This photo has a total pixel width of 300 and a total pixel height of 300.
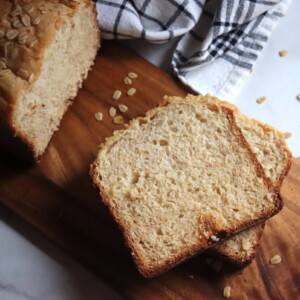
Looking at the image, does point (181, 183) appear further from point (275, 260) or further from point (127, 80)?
point (127, 80)

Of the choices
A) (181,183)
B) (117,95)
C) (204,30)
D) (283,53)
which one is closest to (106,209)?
(181,183)

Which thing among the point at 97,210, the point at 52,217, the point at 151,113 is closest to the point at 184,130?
the point at 151,113

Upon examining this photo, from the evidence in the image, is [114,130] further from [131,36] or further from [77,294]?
[77,294]

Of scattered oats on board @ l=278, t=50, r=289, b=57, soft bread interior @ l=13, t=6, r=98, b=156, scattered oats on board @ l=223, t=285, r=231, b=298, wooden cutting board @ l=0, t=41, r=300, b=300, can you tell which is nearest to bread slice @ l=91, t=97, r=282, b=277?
wooden cutting board @ l=0, t=41, r=300, b=300

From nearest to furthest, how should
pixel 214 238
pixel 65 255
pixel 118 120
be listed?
pixel 214 238, pixel 65 255, pixel 118 120

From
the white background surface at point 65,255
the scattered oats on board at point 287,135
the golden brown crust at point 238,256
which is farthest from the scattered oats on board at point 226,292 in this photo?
the scattered oats on board at point 287,135

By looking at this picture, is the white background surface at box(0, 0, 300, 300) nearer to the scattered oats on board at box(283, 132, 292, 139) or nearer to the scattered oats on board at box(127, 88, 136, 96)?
the scattered oats on board at box(283, 132, 292, 139)
